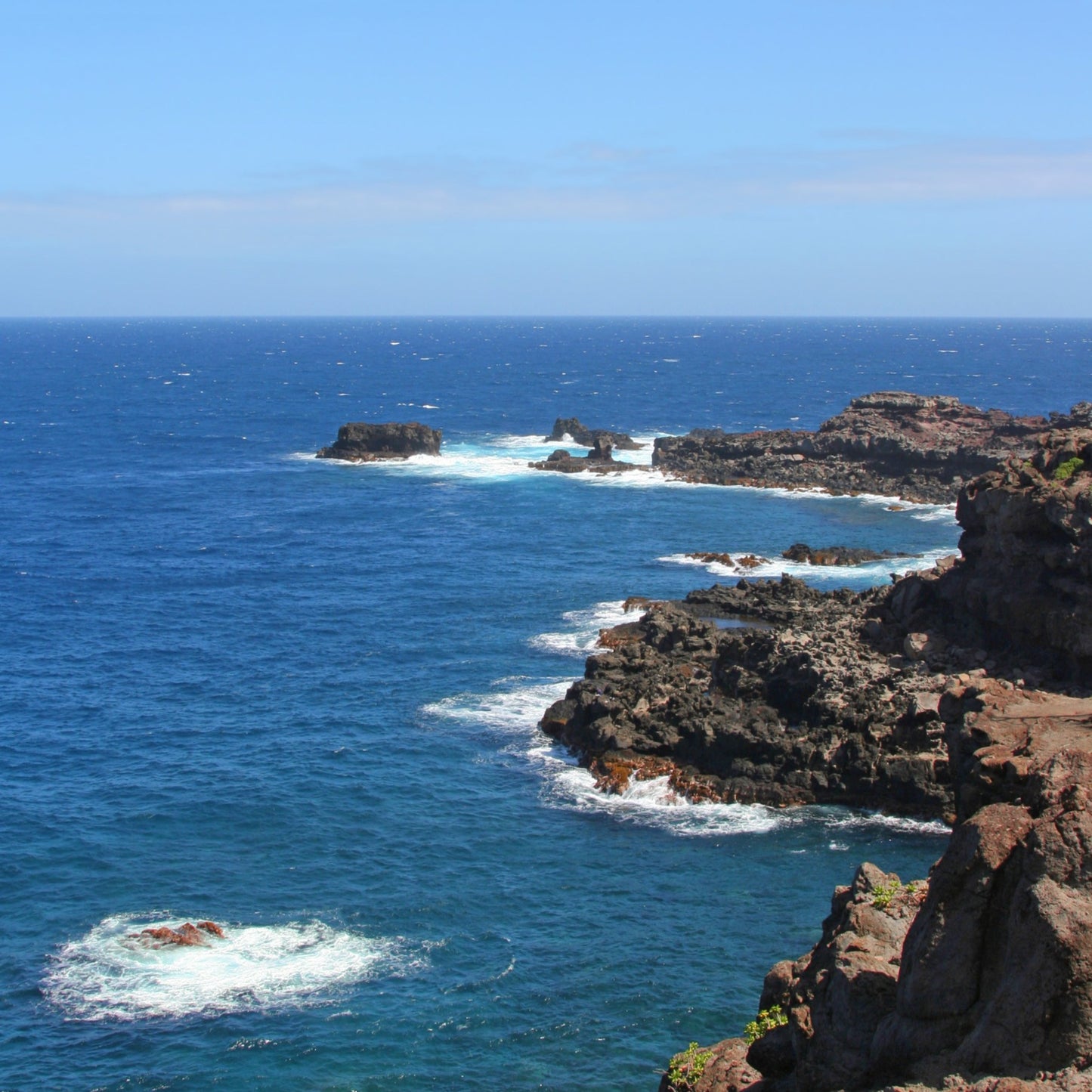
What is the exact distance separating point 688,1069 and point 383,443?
13571cm

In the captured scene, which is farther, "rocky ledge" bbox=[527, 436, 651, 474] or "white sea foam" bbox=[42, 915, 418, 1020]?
"rocky ledge" bbox=[527, 436, 651, 474]

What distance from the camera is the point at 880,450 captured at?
A: 131m

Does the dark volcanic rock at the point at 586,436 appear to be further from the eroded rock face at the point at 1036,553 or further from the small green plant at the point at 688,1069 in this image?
the small green plant at the point at 688,1069

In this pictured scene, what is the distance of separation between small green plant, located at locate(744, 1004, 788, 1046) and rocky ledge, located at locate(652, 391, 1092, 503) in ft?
325

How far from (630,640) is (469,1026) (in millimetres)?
37778

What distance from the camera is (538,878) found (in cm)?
4722

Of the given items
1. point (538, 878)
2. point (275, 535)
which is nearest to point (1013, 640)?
point (538, 878)

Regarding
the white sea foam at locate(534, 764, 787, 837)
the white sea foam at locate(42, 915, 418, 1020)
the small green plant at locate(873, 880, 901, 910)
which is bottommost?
the white sea foam at locate(42, 915, 418, 1020)

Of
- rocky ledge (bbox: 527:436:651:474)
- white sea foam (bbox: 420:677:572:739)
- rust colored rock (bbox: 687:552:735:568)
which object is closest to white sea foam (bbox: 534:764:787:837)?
white sea foam (bbox: 420:677:572:739)

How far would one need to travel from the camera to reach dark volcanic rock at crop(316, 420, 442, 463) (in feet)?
517

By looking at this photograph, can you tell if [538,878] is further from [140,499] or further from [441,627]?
[140,499]

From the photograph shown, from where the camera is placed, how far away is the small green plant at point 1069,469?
60719mm

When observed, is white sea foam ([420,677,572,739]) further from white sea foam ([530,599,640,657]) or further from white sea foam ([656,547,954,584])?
white sea foam ([656,547,954,584])

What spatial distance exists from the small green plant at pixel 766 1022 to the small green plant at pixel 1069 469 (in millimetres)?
41032
